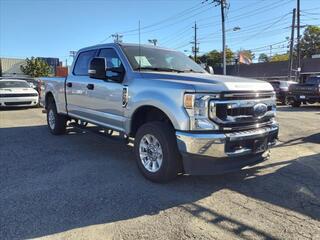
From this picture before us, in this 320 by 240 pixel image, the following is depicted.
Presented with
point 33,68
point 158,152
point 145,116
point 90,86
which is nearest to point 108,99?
point 90,86

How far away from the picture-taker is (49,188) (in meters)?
5.13

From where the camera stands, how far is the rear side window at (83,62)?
7545mm

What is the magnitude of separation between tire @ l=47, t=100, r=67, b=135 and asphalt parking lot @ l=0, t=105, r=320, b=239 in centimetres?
178

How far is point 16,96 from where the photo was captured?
16734 millimetres

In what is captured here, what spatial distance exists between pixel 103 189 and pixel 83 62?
3543 millimetres

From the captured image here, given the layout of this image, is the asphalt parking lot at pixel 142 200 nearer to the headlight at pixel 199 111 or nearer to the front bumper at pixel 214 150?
the front bumper at pixel 214 150

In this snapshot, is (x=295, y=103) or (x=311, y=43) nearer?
(x=295, y=103)

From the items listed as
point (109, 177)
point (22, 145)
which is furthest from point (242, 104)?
point (22, 145)

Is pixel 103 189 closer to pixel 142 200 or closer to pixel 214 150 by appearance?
pixel 142 200

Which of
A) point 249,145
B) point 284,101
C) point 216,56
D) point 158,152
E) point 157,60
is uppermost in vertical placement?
point 216,56

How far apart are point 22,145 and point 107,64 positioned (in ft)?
9.63

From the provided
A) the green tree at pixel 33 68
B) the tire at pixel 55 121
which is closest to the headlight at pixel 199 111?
the tire at pixel 55 121

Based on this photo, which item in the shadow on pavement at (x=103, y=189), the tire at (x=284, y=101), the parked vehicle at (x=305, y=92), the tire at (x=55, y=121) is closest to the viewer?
the shadow on pavement at (x=103, y=189)

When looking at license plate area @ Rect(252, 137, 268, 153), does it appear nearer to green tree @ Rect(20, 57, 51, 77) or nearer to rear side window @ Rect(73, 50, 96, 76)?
rear side window @ Rect(73, 50, 96, 76)
